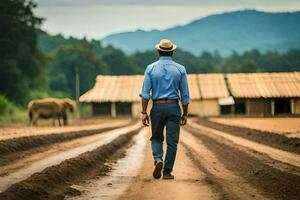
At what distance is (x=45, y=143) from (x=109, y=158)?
5587 mm

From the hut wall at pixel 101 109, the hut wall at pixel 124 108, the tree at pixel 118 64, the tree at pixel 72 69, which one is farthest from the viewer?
the tree at pixel 118 64

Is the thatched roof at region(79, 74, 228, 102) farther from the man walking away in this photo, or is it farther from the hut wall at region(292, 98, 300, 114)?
the man walking away

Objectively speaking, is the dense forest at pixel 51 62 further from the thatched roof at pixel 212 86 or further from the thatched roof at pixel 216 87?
the thatched roof at pixel 212 86

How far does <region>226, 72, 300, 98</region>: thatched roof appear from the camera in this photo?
2534 inches

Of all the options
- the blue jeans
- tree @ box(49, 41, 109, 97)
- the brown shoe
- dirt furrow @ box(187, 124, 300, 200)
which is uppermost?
tree @ box(49, 41, 109, 97)

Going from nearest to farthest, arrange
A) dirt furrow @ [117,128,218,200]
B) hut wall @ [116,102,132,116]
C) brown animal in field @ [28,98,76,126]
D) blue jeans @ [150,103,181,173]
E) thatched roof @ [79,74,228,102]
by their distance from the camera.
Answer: dirt furrow @ [117,128,218,200] → blue jeans @ [150,103,181,173] → brown animal in field @ [28,98,76,126] → thatched roof @ [79,74,228,102] → hut wall @ [116,102,132,116]

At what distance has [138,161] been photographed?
14648 mm

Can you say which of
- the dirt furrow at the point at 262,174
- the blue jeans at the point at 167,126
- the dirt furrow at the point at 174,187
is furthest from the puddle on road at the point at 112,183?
the dirt furrow at the point at 262,174

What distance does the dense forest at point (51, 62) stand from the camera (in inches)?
2261

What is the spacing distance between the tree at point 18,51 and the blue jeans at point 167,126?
4590 cm

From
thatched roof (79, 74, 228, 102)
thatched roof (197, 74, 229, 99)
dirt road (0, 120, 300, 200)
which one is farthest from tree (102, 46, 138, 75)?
dirt road (0, 120, 300, 200)

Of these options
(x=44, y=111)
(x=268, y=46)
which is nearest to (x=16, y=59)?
(x=44, y=111)

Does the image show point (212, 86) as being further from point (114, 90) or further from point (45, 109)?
point (45, 109)

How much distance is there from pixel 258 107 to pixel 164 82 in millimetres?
55181
